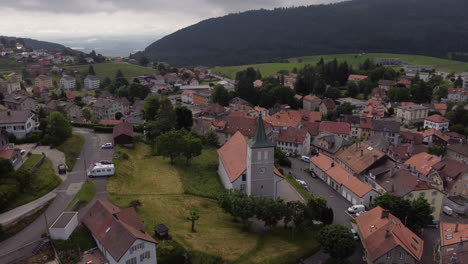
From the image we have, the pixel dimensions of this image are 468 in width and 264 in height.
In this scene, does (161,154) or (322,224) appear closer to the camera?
(322,224)

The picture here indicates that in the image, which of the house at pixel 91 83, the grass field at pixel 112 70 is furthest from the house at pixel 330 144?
the grass field at pixel 112 70

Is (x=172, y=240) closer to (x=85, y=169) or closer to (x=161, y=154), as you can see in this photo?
(x=85, y=169)

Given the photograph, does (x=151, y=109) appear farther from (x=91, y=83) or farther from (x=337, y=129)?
(x=91, y=83)

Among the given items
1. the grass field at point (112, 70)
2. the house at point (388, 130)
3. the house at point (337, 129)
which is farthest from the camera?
the grass field at point (112, 70)

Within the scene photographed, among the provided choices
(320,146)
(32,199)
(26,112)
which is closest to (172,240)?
(32,199)

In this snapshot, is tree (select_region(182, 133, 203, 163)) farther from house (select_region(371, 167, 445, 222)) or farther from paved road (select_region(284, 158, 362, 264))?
house (select_region(371, 167, 445, 222))

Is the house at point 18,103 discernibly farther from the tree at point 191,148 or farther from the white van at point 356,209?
the white van at point 356,209

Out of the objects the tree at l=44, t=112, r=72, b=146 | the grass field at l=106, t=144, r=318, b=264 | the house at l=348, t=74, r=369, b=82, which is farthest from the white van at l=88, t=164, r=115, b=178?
the house at l=348, t=74, r=369, b=82

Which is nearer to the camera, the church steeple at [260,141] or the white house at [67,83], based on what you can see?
the church steeple at [260,141]
